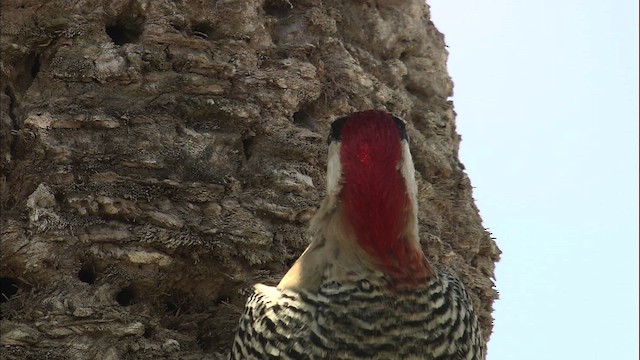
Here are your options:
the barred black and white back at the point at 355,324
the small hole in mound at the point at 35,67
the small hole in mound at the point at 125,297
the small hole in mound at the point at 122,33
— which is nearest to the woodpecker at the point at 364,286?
the barred black and white back at the point at 355,324

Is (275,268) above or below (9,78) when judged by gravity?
below

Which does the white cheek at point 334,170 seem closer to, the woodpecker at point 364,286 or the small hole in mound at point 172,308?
the woodpecker at point 364,286

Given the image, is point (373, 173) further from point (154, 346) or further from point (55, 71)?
point (55, 71)

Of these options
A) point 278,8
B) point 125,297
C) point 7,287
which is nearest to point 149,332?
point 125,297

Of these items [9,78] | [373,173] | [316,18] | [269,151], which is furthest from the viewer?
[316,18]

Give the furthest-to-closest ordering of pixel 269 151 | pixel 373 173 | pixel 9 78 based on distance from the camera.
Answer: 1. pixel 269 151
2. pixel 9 78
3. pixel 373 173

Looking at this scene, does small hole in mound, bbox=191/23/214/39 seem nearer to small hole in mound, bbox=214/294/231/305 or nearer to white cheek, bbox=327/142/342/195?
white cheek, bbox=327/142/342/195

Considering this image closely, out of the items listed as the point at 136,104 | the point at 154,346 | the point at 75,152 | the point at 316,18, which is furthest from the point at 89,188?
the point at 316,18

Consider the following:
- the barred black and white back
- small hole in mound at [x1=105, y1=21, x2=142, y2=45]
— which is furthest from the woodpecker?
small hole in mound at [x1=105, y1=21, x2=142, y2=45]

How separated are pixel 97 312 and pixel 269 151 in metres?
1.15

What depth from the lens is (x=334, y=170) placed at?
10.8 ft

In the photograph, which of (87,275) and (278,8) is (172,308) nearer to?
(87,275)

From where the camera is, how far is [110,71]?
370cm

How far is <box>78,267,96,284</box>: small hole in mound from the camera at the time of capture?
3.41 metres
